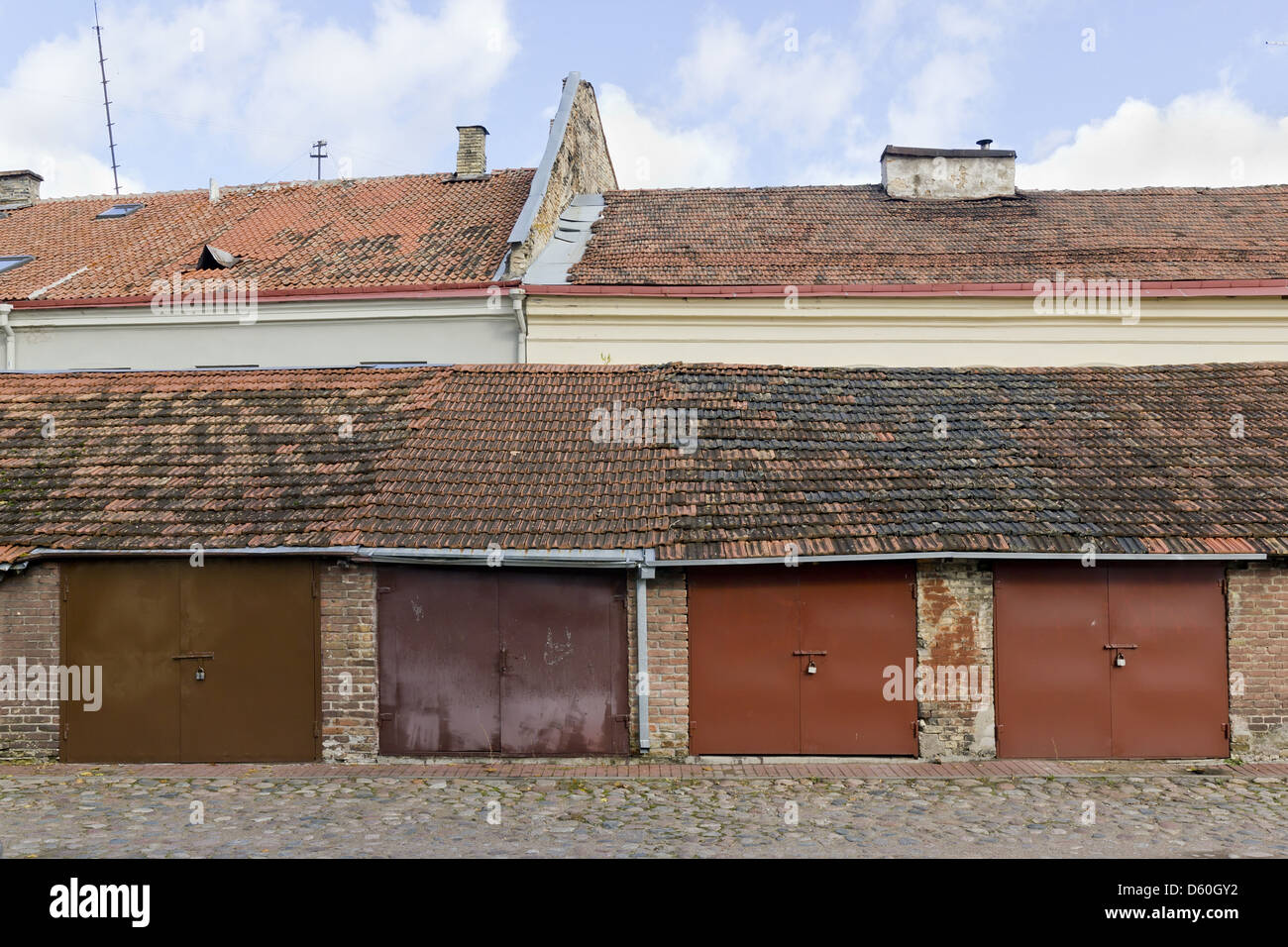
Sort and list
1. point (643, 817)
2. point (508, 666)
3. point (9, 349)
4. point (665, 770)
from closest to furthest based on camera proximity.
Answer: point (643, 817)
point (665, 770)
point (508, 666)
point (9, 349)

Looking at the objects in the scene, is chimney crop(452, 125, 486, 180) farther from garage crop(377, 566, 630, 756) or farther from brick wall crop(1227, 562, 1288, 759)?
brick wall crop(1227, 562, 1288, 759)

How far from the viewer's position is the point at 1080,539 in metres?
9.66

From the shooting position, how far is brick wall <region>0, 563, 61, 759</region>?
10094 mm

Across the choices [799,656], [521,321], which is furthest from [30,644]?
[799,656]

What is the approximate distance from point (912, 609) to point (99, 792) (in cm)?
828

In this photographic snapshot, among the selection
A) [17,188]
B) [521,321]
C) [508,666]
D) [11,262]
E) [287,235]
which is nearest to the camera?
[508,666]

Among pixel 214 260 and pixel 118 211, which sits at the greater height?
pixel 118 211

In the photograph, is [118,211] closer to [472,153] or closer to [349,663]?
[472,153]

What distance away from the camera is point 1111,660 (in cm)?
994

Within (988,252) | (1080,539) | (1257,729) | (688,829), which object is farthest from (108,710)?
(988,252)

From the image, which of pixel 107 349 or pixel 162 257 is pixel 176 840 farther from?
pixel 162 257

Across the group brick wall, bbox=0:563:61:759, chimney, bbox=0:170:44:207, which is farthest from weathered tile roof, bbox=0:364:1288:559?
chimney, bbox=0:170:44:207

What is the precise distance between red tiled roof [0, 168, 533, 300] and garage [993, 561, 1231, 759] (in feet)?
31.4

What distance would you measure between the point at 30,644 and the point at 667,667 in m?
6.92
